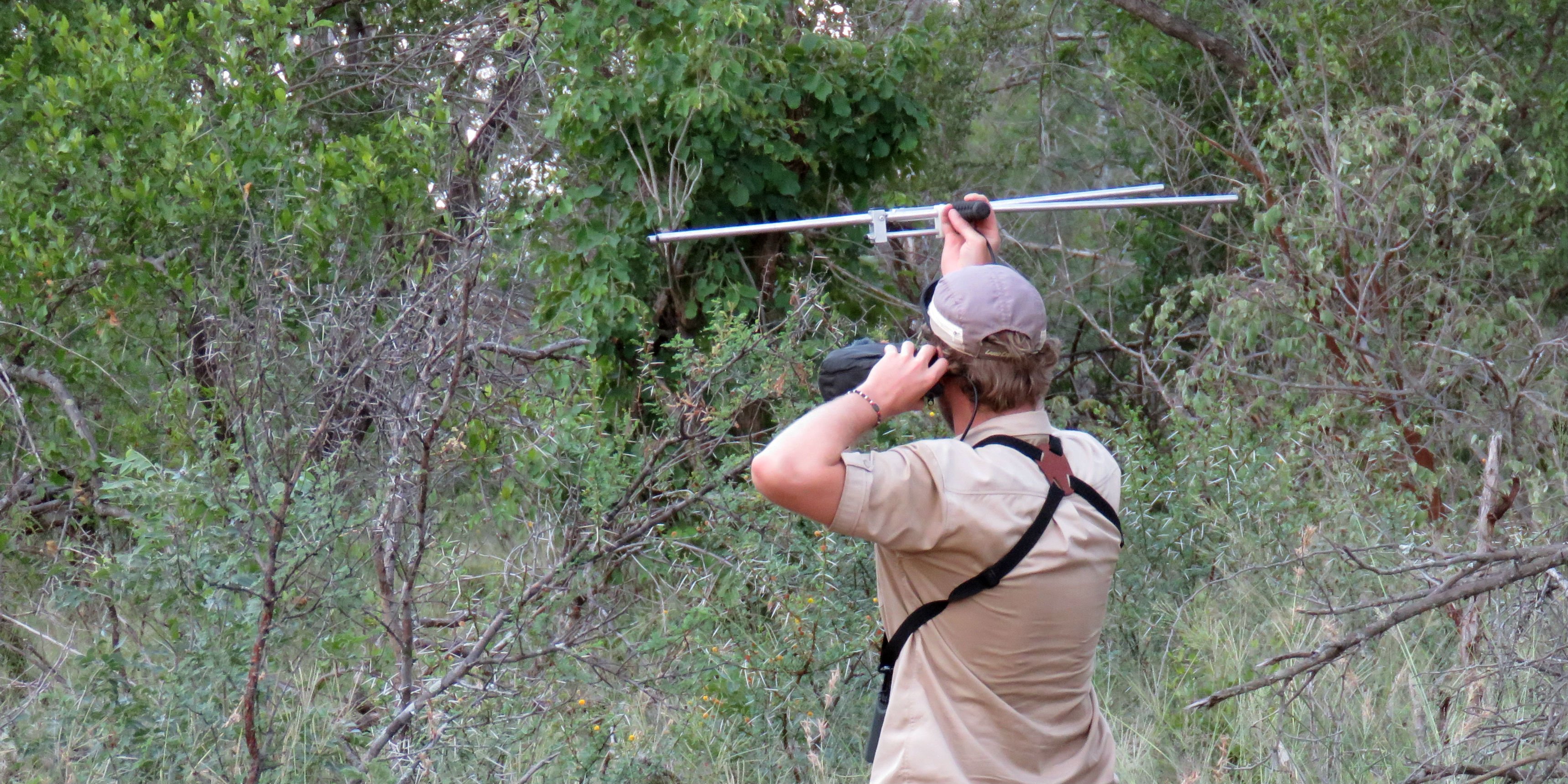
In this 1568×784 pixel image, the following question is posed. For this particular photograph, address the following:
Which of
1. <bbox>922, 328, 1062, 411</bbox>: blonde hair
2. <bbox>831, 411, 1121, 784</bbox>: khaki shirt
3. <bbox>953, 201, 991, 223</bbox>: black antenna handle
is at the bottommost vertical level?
<bbox>831, 411, 1121, 784</bbox>: khaki shirt

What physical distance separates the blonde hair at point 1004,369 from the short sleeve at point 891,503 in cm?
23

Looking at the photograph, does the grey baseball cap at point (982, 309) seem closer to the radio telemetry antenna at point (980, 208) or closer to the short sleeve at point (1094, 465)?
the short sleeve at point (1094, 465)

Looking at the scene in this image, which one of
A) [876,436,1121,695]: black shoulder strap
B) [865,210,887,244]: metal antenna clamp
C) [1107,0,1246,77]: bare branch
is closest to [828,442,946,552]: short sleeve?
[876,436,1121,695]: black shoulder strap

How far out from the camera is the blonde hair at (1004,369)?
2000 millimetres

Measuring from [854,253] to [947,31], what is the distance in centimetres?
133

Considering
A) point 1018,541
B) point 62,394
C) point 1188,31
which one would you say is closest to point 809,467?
point 1018,541

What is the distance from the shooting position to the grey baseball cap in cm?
198

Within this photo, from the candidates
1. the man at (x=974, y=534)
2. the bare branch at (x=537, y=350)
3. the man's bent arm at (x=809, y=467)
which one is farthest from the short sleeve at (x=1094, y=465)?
the bare branch at (x=537, y=350)

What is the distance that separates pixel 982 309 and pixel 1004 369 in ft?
0.33

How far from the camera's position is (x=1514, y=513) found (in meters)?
5.50

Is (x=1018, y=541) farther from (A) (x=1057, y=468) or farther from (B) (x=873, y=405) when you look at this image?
(B) (x=873, y=405)

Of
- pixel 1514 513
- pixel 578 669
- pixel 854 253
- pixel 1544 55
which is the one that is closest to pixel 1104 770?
pixel 578 669

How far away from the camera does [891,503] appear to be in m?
1.80

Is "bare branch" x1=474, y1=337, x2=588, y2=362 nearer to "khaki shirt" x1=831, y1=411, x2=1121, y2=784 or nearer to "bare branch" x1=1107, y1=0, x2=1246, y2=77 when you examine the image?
"khaki shirt" x1=831, y1=411, x2=1121, y2=784
